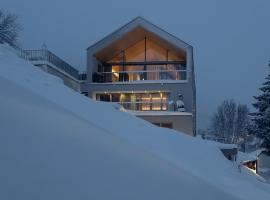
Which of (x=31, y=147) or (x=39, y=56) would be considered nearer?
(x=31, y=147)

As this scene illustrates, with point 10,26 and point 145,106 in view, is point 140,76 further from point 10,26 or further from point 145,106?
point 10,26

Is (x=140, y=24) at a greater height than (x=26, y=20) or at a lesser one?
lesser

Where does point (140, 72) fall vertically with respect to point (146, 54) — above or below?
below

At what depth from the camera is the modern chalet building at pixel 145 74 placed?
79.7 feet

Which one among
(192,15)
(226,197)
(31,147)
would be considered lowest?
(226,197)

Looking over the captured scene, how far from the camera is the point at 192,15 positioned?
157250 mm

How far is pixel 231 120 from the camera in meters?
70.2

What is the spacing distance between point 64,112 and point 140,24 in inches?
805

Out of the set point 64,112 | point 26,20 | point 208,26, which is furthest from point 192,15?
point 64,112

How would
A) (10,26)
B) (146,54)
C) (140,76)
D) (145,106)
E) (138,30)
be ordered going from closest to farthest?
(145,106)
(140,76)
(138,30)
(146,54)
(10,26)

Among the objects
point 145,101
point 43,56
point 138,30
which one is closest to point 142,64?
point 138,30

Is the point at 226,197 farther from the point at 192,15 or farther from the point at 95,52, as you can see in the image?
the point at 192,15

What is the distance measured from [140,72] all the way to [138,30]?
2.54m

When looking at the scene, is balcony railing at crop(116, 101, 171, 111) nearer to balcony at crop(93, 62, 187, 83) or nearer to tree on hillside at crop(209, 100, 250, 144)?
balcony at crop(93, 62, 187, 83)
